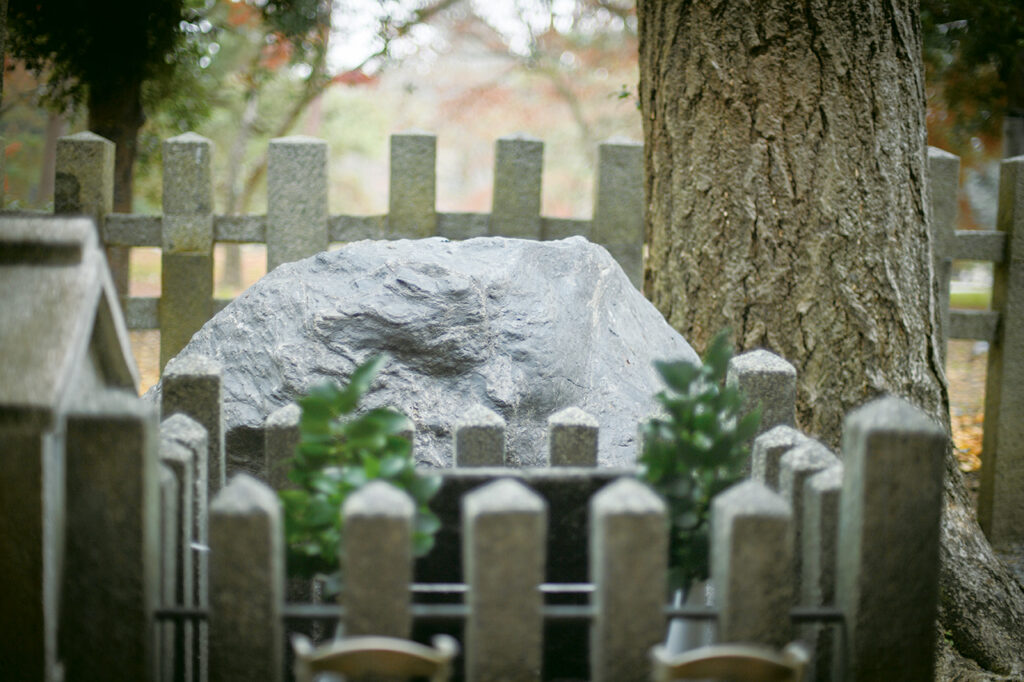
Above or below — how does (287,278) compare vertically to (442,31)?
below

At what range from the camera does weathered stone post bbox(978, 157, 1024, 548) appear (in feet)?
13.8

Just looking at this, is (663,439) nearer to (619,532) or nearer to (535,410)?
(619,532)

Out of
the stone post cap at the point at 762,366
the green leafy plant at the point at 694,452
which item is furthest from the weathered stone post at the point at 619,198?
the green leafy plant at the point at 694,452

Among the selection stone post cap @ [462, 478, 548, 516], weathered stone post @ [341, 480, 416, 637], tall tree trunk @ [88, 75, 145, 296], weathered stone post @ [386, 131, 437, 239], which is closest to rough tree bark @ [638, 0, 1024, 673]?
weathered stone post @ [386, 131, 437, 239]

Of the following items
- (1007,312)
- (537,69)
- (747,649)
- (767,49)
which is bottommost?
(747,649)

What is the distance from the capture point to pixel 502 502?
1173mm

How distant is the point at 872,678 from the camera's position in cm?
127

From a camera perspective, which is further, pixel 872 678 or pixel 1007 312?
pixel 1007 312

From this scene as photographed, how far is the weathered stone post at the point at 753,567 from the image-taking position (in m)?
1.19

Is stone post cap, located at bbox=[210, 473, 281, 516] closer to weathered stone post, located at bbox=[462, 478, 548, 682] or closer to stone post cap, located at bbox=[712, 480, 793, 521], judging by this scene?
weathered stone post, located at bbox=[462, 478, 548, 682]

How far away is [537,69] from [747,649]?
11127 mm

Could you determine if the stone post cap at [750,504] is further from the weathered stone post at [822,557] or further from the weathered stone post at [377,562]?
the weathered stone post at [377,562]

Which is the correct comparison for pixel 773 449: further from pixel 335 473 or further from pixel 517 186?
pixel 517 186

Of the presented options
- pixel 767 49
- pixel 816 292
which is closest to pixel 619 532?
pixel 816 292
